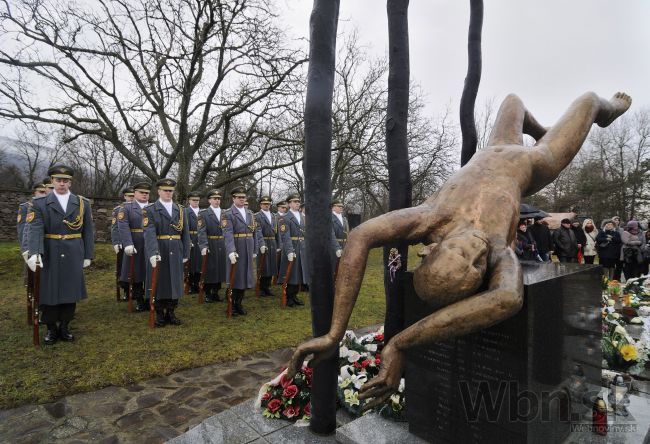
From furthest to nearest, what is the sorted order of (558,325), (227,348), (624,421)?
(227,348) → (624,421) → (558,325)

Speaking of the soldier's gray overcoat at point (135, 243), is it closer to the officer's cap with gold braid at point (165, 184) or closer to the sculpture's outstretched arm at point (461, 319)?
the officer's cap with gold braid at point (165, 184)

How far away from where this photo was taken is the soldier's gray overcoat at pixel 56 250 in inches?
199

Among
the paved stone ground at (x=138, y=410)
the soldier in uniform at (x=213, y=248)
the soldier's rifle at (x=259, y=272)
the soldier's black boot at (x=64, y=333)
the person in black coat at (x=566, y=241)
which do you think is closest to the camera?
the paved stone ground at (x=138, y=410)

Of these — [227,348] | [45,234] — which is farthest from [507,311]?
[45,234]

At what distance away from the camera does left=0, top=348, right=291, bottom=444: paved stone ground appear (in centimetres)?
305

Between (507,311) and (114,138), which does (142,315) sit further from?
(114,138)

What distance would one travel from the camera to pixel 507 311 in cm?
152

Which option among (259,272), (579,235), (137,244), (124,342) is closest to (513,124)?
(124,342)

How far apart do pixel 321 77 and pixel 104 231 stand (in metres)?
15.1

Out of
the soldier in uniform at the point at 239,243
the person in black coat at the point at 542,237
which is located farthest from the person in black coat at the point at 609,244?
the soldier in uniform at the point at 239,243

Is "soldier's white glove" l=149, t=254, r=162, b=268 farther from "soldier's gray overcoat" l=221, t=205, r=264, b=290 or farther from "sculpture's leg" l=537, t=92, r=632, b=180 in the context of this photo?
"sculpture's leg" l=537, t=92, r=632, b=180

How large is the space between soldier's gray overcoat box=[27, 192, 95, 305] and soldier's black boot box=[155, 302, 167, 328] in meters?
1.19

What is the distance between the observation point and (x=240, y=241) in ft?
24.2

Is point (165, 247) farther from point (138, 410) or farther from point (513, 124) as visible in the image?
point (513, 124)
